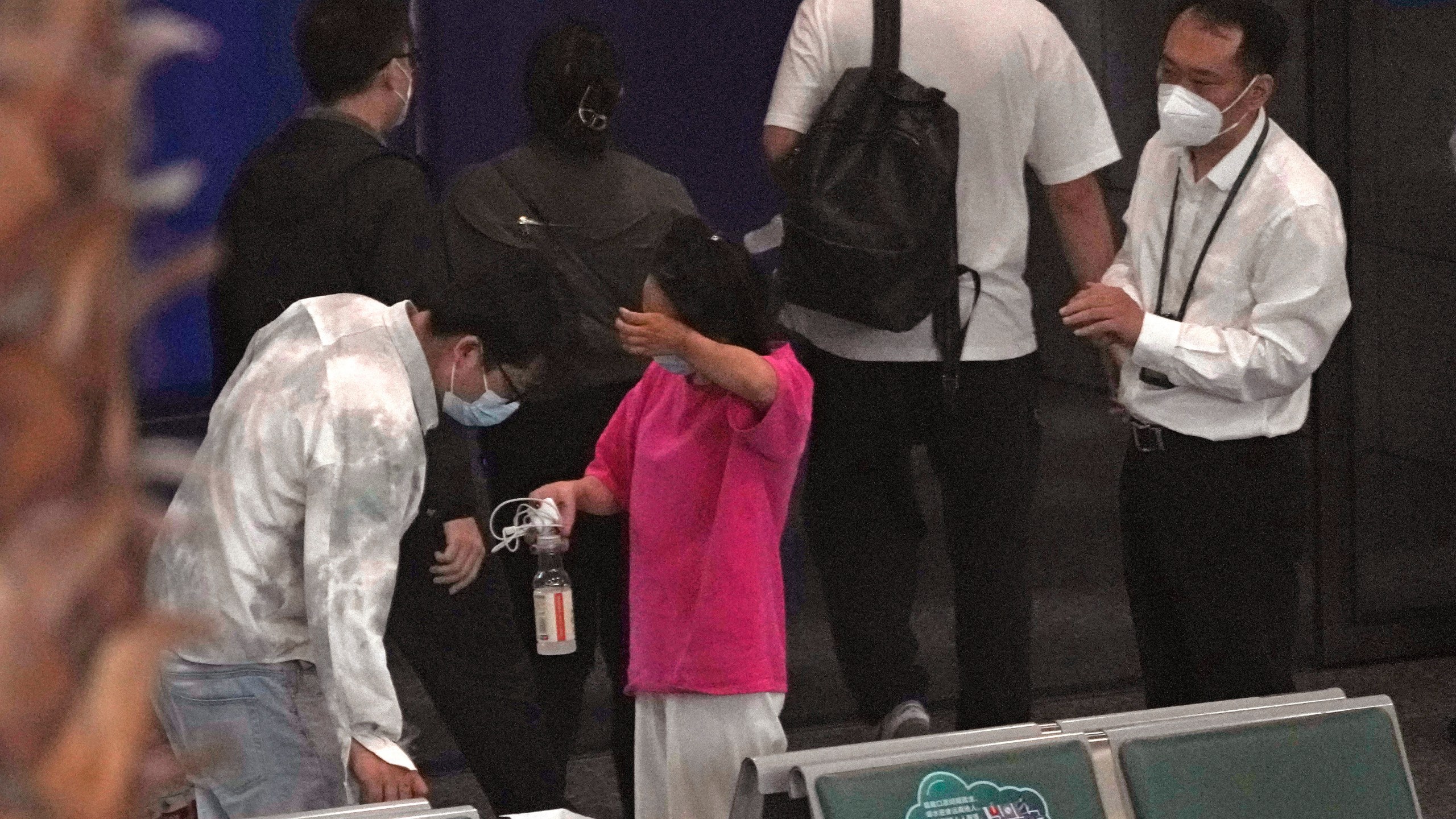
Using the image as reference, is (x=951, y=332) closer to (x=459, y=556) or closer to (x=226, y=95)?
(x=459, y=556)

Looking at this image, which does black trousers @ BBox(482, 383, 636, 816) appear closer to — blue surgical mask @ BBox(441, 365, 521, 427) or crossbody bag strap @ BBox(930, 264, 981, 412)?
crossbody bag strap @ BBox(930, 264, 981, 412)

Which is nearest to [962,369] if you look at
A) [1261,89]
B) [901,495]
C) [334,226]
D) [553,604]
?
[901,495]

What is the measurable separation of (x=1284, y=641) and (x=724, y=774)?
118 centimetres

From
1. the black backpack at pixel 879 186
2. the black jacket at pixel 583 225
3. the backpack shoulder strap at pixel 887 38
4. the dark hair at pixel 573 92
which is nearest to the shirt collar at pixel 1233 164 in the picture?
the black backpack at pixel 879 186

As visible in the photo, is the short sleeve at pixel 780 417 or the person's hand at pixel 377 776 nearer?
the person's hand at pixel 377 776

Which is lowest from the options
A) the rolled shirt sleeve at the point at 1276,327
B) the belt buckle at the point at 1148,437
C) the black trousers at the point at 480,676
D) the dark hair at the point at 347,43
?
the black trousers at the point at 480,676

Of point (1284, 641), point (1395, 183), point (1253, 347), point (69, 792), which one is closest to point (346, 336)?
point (1253, 347)

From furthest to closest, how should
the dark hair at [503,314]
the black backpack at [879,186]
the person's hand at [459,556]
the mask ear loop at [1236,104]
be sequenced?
the black backpack at [879,186] < the mask ear loop at [1236,104] < the person's hand at [459,556] < the dark hair at [503,314]

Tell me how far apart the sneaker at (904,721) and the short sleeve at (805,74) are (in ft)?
3.86

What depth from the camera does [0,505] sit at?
441 mm

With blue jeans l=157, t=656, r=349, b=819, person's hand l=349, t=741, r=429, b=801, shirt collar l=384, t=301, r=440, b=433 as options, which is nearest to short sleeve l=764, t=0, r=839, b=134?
shirt collar l=384, t=301, r=440, b=433

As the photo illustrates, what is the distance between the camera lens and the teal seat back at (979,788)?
232 centimetres

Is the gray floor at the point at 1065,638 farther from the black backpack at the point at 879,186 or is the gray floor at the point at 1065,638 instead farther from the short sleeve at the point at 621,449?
the short sleeve at the point at 621,449

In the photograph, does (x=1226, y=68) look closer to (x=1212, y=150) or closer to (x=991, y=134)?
(x=1212, y=150)
